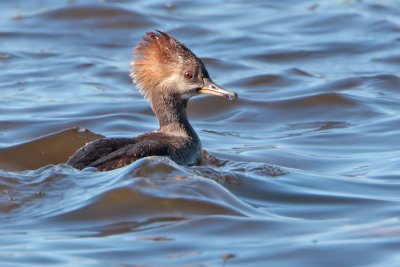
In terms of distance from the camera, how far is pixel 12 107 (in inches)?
543

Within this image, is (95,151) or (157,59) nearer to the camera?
(95,151)

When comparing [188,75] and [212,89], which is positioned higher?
[188,75]

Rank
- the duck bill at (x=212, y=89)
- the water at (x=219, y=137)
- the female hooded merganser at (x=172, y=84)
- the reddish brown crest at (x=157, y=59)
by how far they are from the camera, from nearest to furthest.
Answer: the water at (x=219, y=137)
the female hooded merganser at (x=172, y=84)
the reddish brown crest at (x=157, y=59)
the duck bill at (x=212, y=89)

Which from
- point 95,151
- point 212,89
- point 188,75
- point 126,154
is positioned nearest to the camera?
point 126,154

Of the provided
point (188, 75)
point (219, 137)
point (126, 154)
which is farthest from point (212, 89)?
point (126, 154)

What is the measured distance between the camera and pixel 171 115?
447 inches

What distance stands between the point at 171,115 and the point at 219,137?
148cm

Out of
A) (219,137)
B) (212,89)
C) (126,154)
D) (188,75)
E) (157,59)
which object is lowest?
(219,137)

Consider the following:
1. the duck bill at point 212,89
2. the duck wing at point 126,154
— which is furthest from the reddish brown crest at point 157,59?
the duck wing at point 126,154

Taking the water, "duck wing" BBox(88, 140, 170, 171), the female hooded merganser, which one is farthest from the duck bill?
"duck wing" BBox(88, 140, 170, 171)

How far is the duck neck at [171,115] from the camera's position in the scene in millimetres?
11344

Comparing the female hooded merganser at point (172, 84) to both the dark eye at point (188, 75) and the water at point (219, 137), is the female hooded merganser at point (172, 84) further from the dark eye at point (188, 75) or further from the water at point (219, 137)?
the water at point (219, 137)

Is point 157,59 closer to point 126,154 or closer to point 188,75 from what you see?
point 188,75

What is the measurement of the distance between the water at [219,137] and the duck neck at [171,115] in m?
0.42
